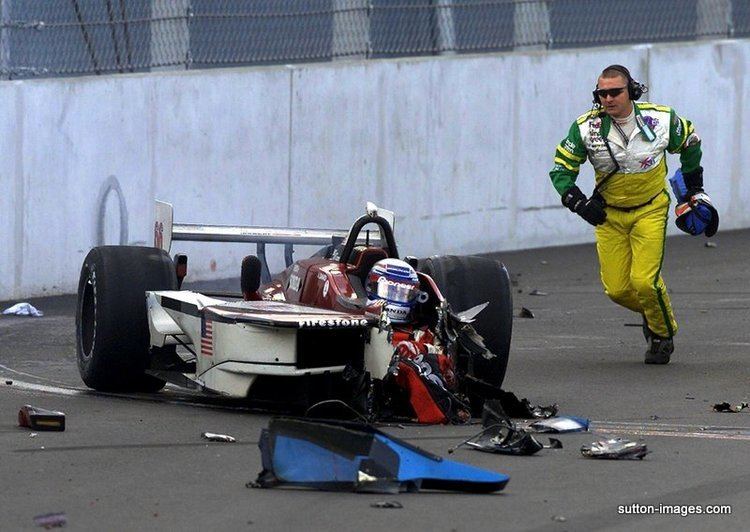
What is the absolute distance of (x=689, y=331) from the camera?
40.2 feet

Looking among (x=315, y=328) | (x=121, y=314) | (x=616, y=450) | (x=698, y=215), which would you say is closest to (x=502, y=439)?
(x=616, y=450)

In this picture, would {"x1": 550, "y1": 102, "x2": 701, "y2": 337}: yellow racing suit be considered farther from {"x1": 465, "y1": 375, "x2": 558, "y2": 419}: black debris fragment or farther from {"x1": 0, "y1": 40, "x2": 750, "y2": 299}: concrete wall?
{"x1": 0, "y1": 40, "x2": 750, "y2": 299}: concrete wall

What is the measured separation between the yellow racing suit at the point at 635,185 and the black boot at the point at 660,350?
0.13 ft

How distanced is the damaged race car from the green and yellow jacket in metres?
1.38

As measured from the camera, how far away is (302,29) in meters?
15.9

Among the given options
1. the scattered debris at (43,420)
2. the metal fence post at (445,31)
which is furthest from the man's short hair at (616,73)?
the metal fence post at (445,31)

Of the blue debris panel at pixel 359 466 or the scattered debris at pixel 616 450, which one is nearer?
the blue debris panel at pixel 359 466

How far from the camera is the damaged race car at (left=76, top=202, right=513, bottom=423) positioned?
8117mm

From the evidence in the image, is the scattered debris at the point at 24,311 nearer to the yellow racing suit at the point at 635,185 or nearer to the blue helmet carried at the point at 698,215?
the yellow racing suit at the point at 635,185

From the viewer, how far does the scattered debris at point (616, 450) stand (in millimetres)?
7203

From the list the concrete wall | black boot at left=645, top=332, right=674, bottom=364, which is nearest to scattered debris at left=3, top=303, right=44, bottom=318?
the concrete wall

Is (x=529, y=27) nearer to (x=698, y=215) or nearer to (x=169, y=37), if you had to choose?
(x=169, y=37)

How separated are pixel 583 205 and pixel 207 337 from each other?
280 cm

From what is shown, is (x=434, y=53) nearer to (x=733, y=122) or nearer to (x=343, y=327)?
(x=733, y=122)
